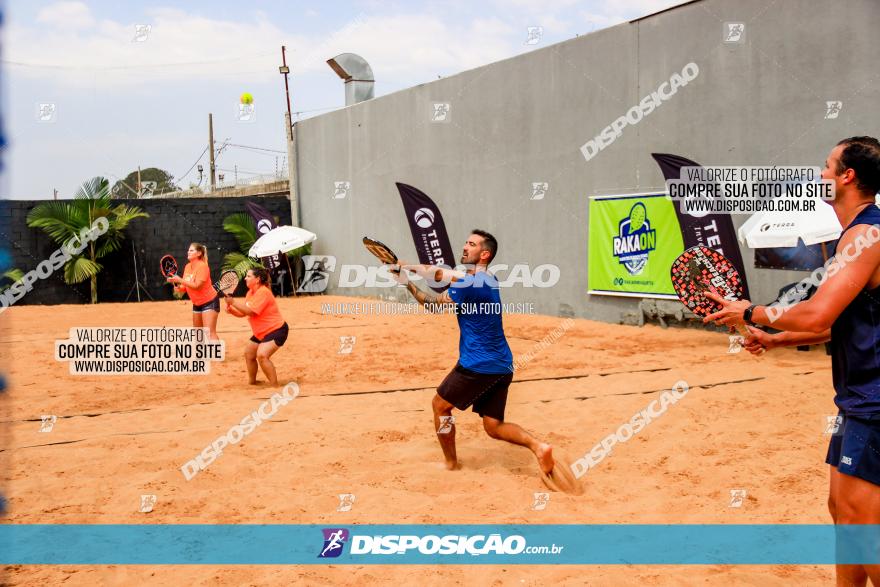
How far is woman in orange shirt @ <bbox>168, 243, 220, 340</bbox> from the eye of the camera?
35.0ft

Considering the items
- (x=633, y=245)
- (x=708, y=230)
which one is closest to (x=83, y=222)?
(x=633, y=245)

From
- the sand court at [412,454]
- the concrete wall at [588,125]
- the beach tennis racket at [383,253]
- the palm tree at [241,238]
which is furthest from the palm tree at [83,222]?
the beach tennis racket at [383,253]

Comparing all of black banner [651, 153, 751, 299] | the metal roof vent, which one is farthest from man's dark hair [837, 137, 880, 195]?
the metal roof vent

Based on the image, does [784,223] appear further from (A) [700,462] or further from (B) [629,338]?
(A) [700,462]

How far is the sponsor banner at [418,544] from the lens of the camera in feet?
13.7

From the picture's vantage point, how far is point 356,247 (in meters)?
21.1

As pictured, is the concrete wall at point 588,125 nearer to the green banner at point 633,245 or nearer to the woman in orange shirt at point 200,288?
the green banner at point 633,245

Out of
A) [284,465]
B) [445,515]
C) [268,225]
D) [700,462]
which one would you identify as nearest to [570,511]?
[445,515]

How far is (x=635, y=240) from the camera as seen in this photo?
12844 mm

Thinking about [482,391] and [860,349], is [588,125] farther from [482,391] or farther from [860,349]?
[860,349]

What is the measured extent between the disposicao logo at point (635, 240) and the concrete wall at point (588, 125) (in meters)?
0.54

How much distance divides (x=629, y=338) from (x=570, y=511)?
294 inches

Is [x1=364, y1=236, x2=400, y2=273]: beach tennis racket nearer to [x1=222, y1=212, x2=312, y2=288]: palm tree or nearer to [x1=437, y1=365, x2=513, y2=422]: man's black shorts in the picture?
[x1=437, y1=365, x2=513, y2=422]: man's black shorts

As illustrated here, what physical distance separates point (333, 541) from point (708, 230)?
8.83 meters
